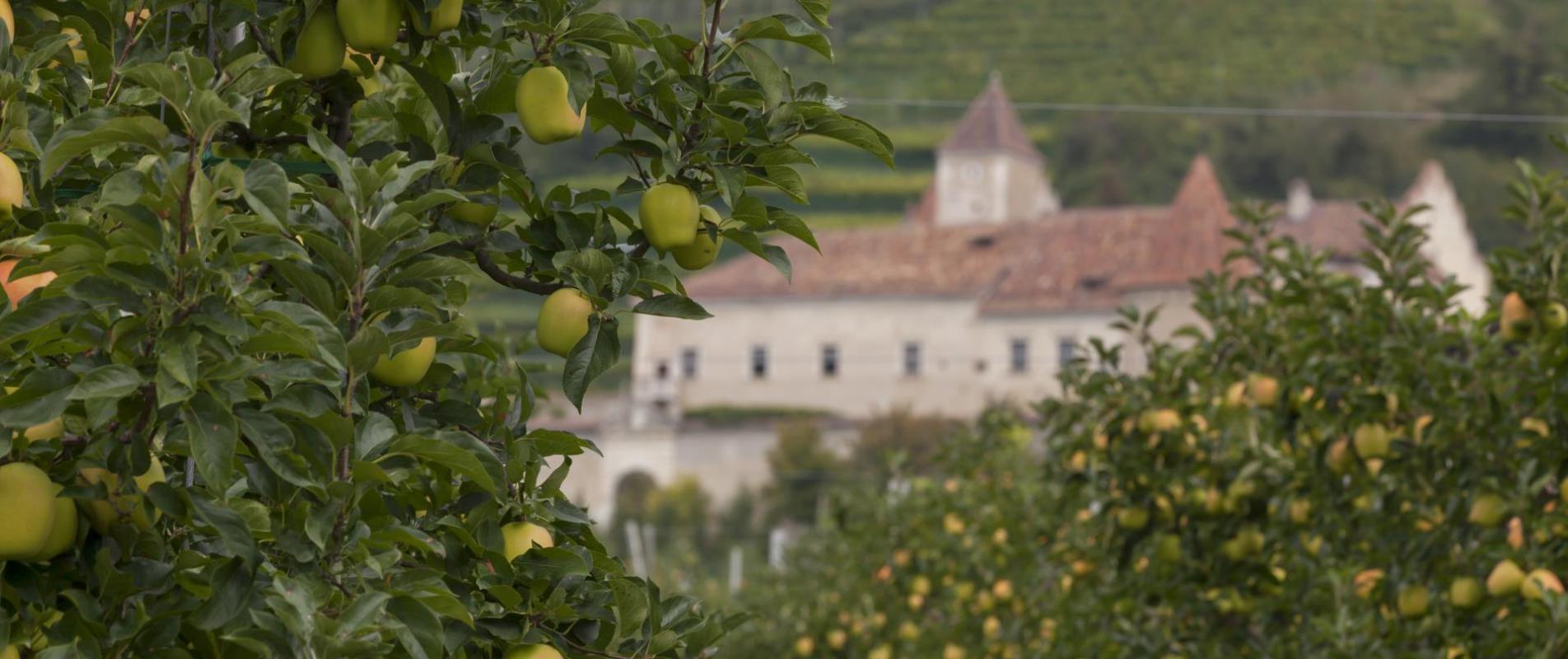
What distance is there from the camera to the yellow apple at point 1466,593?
13.9 feet

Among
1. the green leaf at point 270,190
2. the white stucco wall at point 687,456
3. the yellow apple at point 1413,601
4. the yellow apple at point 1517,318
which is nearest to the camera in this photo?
the green leaf at point 270,190

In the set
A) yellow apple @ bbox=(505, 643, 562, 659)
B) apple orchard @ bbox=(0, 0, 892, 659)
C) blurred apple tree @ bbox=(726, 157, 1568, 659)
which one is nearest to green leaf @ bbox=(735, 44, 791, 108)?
apple orchard @ bbox=(0, 0, 892, 659)

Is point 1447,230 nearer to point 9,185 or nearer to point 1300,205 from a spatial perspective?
point 1300,205

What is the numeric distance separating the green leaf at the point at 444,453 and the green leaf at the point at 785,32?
0.57 m

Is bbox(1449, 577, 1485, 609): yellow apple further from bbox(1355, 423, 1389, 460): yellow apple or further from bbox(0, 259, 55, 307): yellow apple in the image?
bbox(0, 259, 55, 307): yellow apple

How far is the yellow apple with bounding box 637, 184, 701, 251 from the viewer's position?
6.37ft

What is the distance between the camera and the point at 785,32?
1.98 m

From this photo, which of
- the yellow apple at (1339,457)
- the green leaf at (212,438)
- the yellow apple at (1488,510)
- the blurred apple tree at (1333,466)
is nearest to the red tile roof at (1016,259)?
the blurred apple tree at (1333,466)

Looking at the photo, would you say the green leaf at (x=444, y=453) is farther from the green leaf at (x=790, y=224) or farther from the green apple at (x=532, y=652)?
the green leaf at (x=790, y=224)

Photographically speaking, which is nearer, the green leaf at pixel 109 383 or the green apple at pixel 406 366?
the green leaf at pixel 109 383

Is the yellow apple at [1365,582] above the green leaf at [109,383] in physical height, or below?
below

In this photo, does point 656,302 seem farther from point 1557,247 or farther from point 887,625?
point 887,625

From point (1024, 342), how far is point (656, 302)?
57.9m

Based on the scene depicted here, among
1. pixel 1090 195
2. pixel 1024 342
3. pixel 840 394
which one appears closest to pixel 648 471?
pixel 840 394
